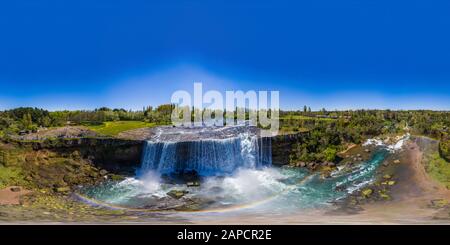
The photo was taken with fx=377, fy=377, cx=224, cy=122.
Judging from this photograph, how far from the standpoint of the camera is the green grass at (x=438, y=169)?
761 inches

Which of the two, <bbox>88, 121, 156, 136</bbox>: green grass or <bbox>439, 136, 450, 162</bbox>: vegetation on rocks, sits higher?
<bbox>88, 121, 156, 136</bbox>: green grass

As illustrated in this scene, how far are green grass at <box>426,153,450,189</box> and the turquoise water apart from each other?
9.65 ft

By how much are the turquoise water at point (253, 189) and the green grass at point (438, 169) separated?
294cm

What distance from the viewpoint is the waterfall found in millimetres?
24500

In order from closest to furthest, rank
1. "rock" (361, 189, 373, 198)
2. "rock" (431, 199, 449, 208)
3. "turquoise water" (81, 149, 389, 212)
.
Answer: "rock" (431, 199, 449, 208) → "turquoise water" (81, 149, 389, 212) → "rock" (361, 189, 373, 198)

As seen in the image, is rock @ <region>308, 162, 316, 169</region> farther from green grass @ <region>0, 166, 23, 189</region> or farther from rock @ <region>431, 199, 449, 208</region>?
green grass @ <region>0, 166, 23, 189</region>

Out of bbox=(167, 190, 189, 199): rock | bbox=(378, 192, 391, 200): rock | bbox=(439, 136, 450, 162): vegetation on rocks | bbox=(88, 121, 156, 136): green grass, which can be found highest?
bbox=(88, 121, 156, 136): green grass

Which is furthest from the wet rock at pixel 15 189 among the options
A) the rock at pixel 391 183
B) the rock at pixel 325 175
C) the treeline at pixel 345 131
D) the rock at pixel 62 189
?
the rock at pixel 391 183

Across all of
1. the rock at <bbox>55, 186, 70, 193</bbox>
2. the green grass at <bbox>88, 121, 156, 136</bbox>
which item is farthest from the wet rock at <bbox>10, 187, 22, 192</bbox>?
the green grass at <bbox>88, 121, 156, 136</bbox>

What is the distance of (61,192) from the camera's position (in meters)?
20.3

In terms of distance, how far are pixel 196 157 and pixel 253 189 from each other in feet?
19.1

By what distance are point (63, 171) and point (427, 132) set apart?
979 inches

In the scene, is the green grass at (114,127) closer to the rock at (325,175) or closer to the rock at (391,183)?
the rock at (325,175)
